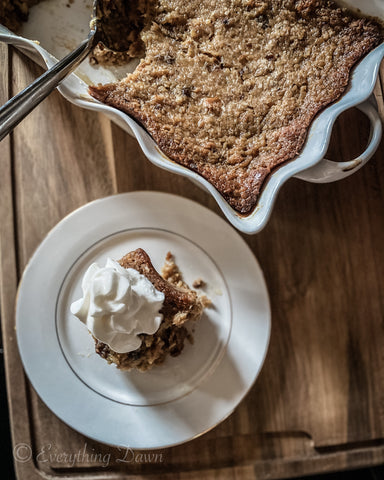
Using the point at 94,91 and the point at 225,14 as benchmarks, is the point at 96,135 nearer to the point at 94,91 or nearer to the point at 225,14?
the point at 94,91

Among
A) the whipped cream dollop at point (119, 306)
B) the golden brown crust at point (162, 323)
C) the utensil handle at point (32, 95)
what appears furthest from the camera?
the golden brown crust at point (162, 323)

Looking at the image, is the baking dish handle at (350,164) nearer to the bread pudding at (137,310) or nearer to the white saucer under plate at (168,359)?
the white saucer under plate at (168,359)

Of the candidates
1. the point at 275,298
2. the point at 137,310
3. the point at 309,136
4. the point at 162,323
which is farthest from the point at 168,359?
the point at 309,136

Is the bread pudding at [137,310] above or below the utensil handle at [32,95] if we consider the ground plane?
below

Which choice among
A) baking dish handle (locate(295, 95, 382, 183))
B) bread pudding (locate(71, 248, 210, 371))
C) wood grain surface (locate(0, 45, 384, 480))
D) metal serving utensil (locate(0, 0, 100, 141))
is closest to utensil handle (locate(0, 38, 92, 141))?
metal serving utensil (locate(0, 0, 100, 141))

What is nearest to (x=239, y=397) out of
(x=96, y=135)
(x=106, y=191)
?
(x=106, y=191)

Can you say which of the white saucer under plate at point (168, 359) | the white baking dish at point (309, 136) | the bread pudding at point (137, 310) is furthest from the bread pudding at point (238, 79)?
the bread pudding at point (137, 310)

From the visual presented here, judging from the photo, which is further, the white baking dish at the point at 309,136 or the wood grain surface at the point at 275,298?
the wood grain surface at the point at 275,298
